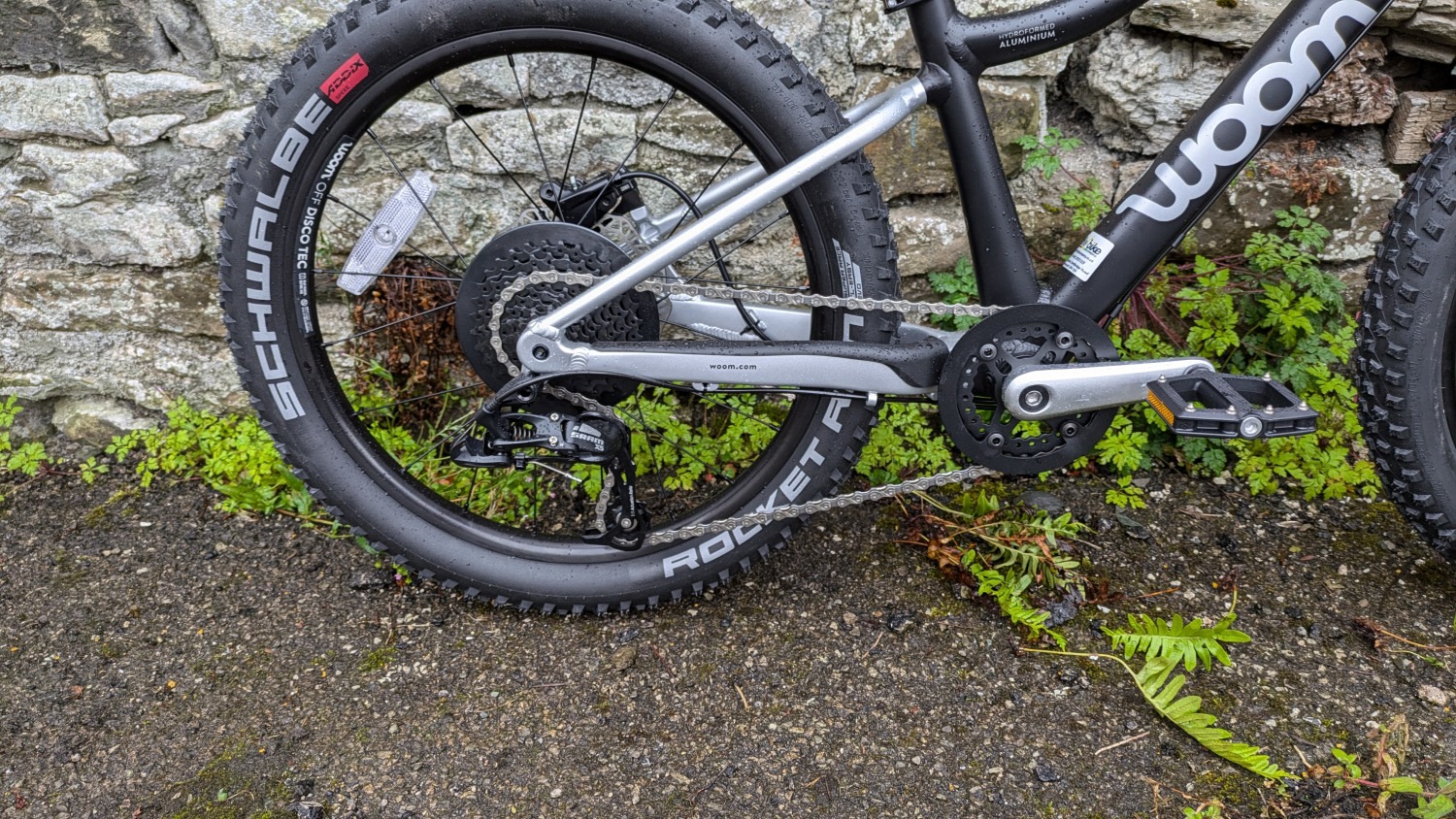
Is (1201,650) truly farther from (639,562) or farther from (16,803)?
(16,803)

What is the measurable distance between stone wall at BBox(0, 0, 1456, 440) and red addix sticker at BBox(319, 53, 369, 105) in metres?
0.66

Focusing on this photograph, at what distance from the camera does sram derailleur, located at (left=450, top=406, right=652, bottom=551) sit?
186cm

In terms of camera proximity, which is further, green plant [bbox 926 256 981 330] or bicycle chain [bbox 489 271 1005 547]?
green plant [bbox 926 256 981 330]

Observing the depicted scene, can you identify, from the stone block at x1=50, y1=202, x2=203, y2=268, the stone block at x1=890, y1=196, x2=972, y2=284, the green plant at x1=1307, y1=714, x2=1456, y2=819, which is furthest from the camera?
the stone block at x1=890, y1=196, x2=972, y2=284

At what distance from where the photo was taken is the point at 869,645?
6.72ft

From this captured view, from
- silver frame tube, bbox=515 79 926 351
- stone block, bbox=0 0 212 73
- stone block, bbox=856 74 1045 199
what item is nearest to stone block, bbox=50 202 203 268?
stone block, bbox=0 0 212 73

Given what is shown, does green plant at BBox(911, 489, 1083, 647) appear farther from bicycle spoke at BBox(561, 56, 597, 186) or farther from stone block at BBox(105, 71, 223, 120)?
stone block at BBox(105, 71, 223, 120)

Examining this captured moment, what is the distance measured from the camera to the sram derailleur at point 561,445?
1.86m

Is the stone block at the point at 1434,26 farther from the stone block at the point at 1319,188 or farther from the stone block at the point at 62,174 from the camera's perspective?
the stone block at the point at 62,174

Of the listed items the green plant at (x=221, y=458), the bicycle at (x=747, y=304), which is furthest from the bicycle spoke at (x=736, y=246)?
the green plant at (x=221, y=458)

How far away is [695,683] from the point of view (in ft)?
6.48

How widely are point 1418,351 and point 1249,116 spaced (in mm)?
614

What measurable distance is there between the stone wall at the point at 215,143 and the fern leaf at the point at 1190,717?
1199 millimetres

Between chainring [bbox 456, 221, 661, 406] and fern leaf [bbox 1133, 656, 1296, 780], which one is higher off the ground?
chainring [bbox 456, 221, 661, 406]
